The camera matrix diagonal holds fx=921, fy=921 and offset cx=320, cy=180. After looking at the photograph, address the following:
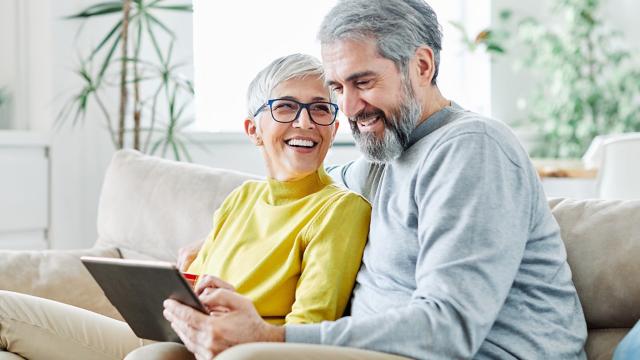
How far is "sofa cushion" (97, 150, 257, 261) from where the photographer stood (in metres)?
2.50

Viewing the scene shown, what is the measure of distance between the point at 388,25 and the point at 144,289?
65 centimetres

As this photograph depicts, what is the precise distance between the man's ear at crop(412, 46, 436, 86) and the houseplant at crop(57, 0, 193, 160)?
2057 millimetres

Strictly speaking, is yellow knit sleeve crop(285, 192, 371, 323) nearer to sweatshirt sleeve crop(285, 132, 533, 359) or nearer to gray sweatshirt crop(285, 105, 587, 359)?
gray sweatshirt crop(285, 105, 587, 359)

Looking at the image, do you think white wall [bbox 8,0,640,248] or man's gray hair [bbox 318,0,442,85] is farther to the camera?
white wall [bbox 8,0,640,248]

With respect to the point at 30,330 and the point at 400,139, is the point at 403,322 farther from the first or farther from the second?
the point at 30,330

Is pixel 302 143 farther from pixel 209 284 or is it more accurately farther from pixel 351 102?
pixel 209 284

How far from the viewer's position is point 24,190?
380 cm

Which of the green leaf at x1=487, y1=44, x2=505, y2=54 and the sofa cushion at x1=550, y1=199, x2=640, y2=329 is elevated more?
the green leaf at x1=487, y1=44, x2=505, y2=54

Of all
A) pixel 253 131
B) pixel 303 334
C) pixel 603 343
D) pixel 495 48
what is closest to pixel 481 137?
pixel 303 334

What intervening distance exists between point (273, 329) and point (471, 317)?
329 millimetres

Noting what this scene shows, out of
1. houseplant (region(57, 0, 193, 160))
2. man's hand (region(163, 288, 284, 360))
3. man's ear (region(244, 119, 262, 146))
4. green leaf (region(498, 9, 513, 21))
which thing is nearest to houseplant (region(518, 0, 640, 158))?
green leaf (region(498, 9, 513, 21))

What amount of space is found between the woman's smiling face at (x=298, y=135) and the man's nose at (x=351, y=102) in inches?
5.5

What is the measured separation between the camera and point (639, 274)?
178 centimetres

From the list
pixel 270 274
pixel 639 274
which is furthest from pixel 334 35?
pixel 639 274
